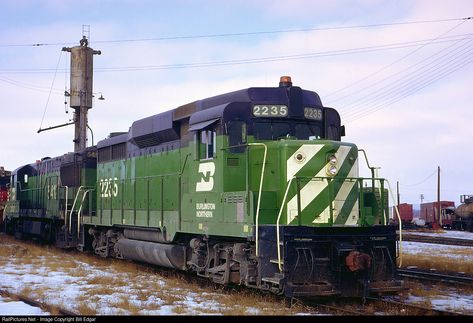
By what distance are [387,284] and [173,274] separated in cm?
597

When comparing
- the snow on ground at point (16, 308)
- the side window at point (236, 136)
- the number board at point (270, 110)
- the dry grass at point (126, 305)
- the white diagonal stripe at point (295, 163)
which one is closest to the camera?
the snow on ground at point (16, 308)

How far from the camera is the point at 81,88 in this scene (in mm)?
38344

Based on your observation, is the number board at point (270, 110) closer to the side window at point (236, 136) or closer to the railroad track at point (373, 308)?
the side window at point (236, 136)

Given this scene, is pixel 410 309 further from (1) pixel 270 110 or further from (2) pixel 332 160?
(1) pixel 270 110

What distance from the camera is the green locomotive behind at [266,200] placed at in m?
9.45

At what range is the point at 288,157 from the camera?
10.3 m

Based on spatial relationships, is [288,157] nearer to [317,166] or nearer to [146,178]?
[317,166]

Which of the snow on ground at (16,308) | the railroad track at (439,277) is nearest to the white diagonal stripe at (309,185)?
the railroad track at (439,277)

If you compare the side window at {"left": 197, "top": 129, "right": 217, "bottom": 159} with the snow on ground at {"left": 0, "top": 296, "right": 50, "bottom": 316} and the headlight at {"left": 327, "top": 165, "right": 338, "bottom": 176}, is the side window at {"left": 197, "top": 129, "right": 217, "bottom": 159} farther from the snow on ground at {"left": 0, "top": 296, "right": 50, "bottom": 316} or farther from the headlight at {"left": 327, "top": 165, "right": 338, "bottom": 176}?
the snow on ground at {"left": 0, "top": 296, "right": 50, "bottom": 316}

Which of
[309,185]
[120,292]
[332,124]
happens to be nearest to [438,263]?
[332,124]

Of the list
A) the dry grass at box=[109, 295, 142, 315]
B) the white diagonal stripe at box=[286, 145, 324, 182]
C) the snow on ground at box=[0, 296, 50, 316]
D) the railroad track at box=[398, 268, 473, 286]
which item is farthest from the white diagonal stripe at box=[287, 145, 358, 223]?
the snow on ground at box=[0, 296, 50, 316]

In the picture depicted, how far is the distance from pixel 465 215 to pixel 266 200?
126ft

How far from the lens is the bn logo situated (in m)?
11.1

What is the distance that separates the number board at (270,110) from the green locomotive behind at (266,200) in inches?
0.7
